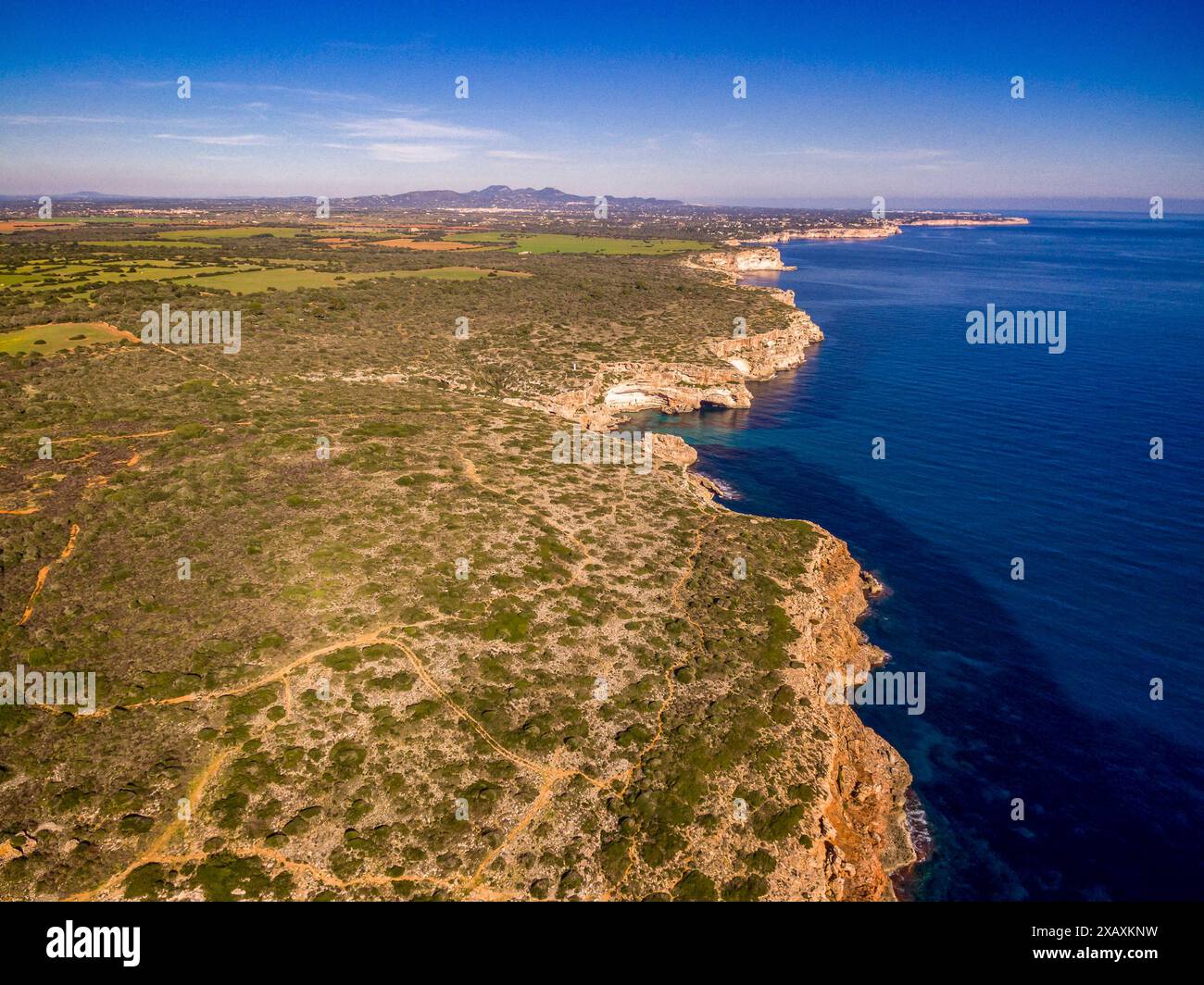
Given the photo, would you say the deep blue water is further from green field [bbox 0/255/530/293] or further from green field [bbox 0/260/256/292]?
green field [bbox 0/260/256/292]

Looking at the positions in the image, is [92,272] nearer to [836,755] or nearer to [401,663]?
[401,663]

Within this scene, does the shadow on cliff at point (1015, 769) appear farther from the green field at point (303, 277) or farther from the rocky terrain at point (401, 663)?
the green field at point (303, 277)

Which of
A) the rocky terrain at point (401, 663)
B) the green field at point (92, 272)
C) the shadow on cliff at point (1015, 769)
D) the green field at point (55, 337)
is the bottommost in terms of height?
the shadow on cliff at point (1015, 769)

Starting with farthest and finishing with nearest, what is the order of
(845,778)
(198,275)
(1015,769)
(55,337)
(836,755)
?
1. (198,275)
2. (55,337)
3. (1015,769)
4. (836,755)
5. (845,778)

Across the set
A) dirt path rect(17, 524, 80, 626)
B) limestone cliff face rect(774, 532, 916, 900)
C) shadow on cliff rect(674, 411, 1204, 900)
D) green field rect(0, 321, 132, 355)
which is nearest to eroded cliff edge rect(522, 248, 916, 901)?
limestone cliff face rect(774, 532, 916, 900)

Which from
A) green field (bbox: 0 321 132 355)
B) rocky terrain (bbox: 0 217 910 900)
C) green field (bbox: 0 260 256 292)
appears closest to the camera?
rocky terrain (bbox: 0 217 910 900)

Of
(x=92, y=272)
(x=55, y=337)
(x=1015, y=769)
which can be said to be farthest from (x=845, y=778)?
(x=92, y=272)

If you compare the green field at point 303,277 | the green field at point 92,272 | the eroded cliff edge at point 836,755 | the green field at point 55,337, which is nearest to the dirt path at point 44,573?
the eroded cliff edge at point 836,755
